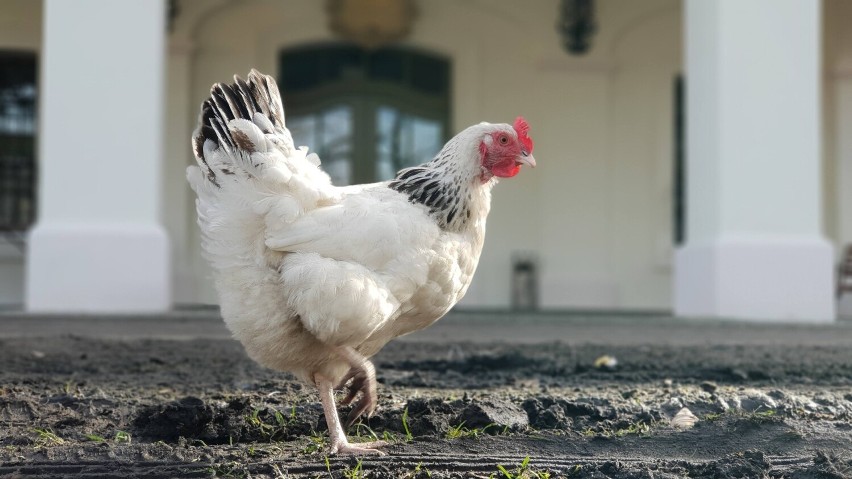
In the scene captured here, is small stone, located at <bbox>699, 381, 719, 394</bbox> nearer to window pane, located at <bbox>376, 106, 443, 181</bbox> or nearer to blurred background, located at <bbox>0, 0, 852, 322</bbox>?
blurred background, located at <bbox>0, 0, 852, 322</bbox>

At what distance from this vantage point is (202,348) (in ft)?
18.5

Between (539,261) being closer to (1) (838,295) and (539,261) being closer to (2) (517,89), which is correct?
(2) (517,89)

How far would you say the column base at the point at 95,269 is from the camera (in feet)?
23.0

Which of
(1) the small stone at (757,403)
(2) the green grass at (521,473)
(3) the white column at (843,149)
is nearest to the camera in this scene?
A: (2) the green grass at (521,473)

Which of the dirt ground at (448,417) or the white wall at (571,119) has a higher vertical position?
the white wall at (571,119)

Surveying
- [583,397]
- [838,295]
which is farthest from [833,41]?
[583,397]

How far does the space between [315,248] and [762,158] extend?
5.63m

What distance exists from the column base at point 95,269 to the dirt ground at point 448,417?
1.59m

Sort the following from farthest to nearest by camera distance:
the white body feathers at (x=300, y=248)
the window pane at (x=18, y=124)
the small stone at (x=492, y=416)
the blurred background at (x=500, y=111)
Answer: the window pane at (x=18, y=124), the blurred background at (x=500, y=111), the small stone at (x=492, y=416), the white body feathers at (x=300, y=248)

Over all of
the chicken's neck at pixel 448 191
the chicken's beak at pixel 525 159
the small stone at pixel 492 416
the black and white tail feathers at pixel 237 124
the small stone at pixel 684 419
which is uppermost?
the black and white tail feathers at pixel 237 124

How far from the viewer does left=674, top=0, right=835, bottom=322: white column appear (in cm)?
739

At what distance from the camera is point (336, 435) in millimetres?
2975

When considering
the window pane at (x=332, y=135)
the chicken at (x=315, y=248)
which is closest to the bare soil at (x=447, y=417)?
the chicken at (x=315, y=248)

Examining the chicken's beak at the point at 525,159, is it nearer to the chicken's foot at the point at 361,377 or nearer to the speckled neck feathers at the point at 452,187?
the speckled neck feathers at the point at 452,187
